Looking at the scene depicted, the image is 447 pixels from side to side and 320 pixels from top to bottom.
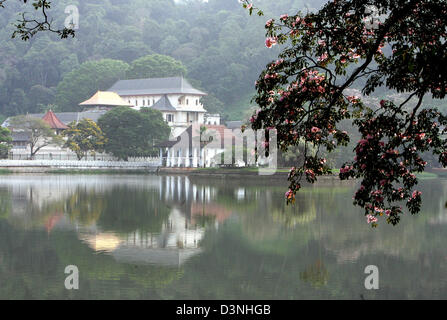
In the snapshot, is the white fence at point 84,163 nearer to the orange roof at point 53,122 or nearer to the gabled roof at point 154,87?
the orange roof at point 53,122

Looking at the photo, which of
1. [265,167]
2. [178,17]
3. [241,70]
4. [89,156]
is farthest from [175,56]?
[265,167]

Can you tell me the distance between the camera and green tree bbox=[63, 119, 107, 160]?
7925 centimetres

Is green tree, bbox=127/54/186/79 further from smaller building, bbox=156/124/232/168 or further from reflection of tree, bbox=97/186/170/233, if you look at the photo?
reflection of tree, bbox=97/186/170/233

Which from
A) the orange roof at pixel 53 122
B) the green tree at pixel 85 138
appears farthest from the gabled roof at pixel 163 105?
the green tree at pixel 85 138

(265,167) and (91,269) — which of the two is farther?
(265,167)

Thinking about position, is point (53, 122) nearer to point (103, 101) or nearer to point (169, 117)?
point (103, 101)

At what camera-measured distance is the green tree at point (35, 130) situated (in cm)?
7950

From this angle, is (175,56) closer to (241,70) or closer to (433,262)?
(241,70)

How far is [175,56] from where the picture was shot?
139 metres

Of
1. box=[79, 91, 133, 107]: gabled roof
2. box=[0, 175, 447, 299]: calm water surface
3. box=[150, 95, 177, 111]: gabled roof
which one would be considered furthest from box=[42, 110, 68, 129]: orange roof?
box=[0, 175, 447, 299]: calm water surface

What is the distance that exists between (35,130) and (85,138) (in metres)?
6.19

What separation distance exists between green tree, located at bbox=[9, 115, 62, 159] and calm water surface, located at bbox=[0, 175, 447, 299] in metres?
49.9

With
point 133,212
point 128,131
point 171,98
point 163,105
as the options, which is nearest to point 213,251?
point 133,212

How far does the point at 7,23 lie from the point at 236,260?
444 feet
